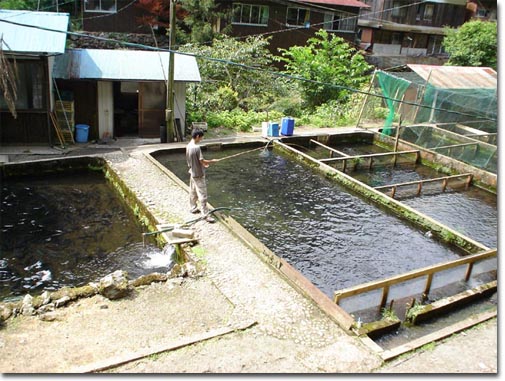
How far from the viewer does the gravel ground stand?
229 inches

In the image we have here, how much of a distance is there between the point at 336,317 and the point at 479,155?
1231 cm

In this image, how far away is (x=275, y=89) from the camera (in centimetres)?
2319

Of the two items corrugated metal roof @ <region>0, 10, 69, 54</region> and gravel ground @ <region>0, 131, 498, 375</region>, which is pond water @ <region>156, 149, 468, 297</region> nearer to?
gravel ground @ <region>0, 131, 498, 375</region>

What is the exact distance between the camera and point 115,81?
1544 centimetres

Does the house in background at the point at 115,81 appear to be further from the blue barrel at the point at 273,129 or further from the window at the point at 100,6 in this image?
the window at the point at 100,6

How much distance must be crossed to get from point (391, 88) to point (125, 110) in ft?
36.5

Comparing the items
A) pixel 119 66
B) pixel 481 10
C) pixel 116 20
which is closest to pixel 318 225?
pixel 119 66

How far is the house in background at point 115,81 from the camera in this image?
49.3ft

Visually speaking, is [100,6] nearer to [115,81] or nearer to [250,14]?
[250,14]

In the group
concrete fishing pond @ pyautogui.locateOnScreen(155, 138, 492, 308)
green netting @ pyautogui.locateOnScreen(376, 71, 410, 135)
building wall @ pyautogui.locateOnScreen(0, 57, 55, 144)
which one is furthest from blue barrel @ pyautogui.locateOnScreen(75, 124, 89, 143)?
green netting @ pyautogui.locateOnScreen(376, 71, 410, 135)

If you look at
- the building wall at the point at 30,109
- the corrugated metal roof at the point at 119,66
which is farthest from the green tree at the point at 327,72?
the building wall at the point at 30,109

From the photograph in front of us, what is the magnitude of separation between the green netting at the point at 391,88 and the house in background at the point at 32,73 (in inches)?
501

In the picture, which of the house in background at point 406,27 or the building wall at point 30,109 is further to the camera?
the house in background at point 406,27

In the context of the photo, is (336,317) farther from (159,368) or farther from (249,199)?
(249,199)
